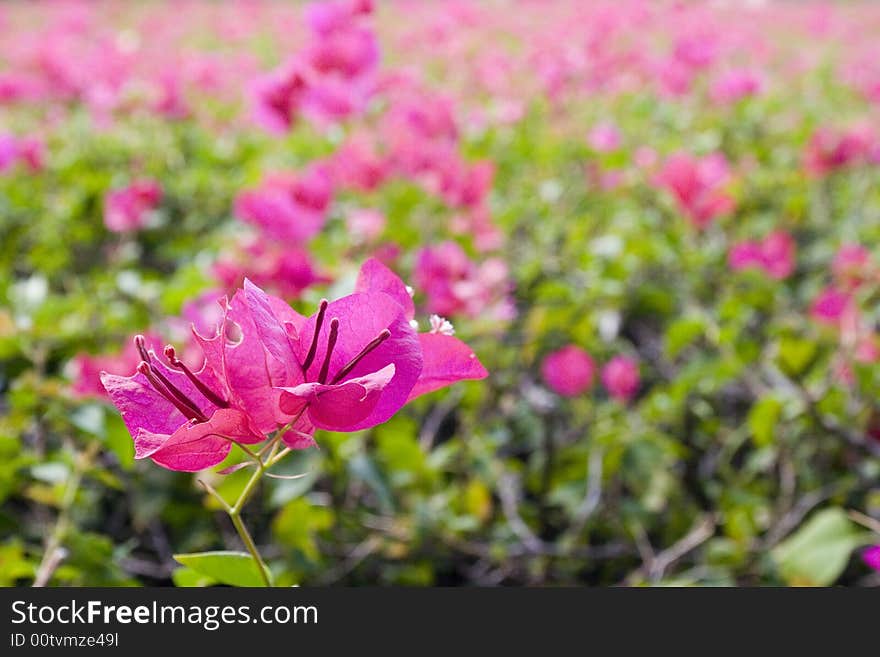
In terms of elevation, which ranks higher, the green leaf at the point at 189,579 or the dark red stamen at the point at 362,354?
the dark red stamen at the point at 362,354

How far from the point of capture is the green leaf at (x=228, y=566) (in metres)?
0.42

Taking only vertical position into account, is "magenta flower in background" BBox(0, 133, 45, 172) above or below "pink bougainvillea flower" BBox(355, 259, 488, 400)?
above

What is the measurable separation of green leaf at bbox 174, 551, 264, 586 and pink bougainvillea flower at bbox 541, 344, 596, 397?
0.65 metres

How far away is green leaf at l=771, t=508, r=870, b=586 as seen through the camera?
0.79 meters

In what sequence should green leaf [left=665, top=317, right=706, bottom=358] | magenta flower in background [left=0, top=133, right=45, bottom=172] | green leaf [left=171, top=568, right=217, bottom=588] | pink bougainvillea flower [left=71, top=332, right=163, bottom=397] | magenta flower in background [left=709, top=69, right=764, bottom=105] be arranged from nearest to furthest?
green leaf [left=171, top=568, right=217, bottom=588] < pink bougainvillea flower [left=71, top=332, right=163, bottom=397] < green leaf [left=665, top=317, right=706, bottom=358] < magenta flower in background [left=0, top=133, right=45, bottom=172] < magenta flower in background [left=709, top=69, right=764, bottom=105]

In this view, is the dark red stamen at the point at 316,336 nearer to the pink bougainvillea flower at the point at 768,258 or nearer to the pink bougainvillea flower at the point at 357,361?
the pink bougainvillea flower at the point at 357,361

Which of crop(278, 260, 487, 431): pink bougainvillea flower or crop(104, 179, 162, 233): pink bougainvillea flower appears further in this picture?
crop(104, 179, 162, 233): pink bougainvillea flower

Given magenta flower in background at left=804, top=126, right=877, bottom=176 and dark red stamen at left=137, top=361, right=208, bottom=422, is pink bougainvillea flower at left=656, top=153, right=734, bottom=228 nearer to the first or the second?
magenta flower in background at left=804, top=126, right=877, bottom=176

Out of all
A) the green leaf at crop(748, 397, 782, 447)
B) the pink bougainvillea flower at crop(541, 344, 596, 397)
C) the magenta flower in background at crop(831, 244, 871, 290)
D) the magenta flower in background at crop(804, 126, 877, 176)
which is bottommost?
the green leaf at crop(748, 397, 782, 447)

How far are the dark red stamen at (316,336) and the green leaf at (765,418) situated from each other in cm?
71

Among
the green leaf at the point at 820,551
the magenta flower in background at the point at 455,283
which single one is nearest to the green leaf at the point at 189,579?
the magenta flower in background at the point at 455,283

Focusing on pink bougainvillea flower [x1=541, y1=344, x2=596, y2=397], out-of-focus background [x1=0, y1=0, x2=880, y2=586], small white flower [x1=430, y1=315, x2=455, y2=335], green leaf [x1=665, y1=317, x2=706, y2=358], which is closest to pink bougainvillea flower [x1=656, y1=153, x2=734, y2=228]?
out-of-focus background [x1=0, y1=0, x2=880, y2=586]

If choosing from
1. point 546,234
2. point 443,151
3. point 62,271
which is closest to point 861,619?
point 443,151

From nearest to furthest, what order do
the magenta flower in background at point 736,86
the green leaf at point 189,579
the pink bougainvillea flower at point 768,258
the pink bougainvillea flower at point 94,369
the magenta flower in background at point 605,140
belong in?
1. the green leaf at point 189,579
2. the pink bougainvillea flower at point 94,369
3. the pink bougainvillea flower at point 768,258
4. the magenta flower in background at point 605,140
5. the magenta flower in background at point 736,86
